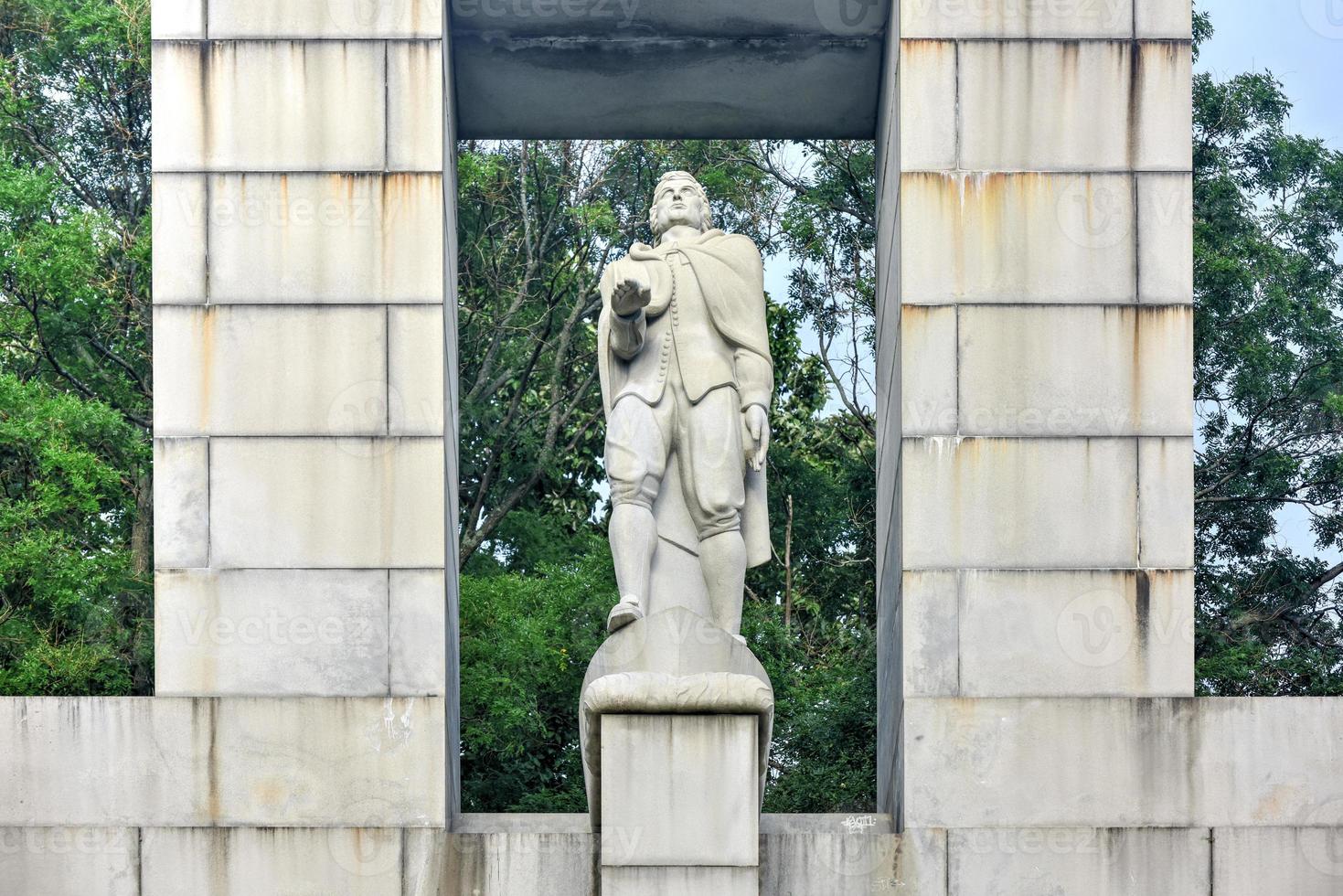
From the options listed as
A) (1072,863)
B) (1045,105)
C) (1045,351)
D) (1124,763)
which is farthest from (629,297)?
(1072,863)

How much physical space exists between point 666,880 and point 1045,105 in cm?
556

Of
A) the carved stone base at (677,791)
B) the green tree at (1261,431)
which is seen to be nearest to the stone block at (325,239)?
the carved stone base at (677,791)

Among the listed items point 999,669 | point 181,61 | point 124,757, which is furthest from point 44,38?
point 999,669

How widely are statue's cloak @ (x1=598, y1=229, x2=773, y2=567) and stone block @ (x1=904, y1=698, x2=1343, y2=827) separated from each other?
157 centimetres

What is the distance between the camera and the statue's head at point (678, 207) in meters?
16.4

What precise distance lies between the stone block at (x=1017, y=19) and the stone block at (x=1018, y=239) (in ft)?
3.05

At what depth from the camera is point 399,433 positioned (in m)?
16.1

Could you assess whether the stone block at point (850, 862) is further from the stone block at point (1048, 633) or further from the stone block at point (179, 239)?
the stone block at point (179, 239)

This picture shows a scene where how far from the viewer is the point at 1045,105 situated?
16.4 m

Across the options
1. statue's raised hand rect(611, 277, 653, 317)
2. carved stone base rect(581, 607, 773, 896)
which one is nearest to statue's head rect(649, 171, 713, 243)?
statue's raised hand rect(611, 277, 653, 317)

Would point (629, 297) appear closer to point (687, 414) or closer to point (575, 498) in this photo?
point (687, 414)

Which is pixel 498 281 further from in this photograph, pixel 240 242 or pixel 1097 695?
pixel 1097 695

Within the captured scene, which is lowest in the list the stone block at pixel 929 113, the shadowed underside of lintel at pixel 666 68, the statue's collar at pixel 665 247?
the statue's collar at pixel 665 247

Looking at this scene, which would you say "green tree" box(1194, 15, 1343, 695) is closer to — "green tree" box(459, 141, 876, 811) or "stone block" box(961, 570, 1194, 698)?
"green tree" box(459, 141, 876, 811)
